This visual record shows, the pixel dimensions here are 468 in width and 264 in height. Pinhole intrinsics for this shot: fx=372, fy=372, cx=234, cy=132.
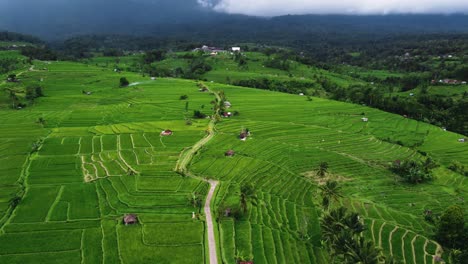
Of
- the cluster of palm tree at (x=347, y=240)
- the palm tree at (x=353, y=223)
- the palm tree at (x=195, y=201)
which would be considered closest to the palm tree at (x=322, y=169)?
the cluster of palm tree at (x=347, y=240)

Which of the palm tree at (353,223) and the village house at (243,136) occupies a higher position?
the palm tree at (353,223)

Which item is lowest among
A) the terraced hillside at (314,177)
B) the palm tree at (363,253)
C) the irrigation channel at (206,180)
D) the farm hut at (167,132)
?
the terraced hillside at (314,177)

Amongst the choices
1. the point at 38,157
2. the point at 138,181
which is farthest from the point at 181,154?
the point at 38,157

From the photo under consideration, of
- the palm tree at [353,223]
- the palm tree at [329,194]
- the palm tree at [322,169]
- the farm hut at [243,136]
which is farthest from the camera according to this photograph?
the farm hut at [243,136]

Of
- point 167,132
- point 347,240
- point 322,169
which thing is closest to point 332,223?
point 347,240

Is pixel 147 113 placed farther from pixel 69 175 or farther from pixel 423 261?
pixel 423 261

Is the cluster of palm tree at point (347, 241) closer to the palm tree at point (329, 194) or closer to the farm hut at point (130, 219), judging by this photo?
the palm tree at point (329, 194)

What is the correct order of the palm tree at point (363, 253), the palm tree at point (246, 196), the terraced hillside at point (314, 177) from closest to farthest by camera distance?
the palm tree at point (363, 253) < the terraced hillside at point (314, 177) < the palm tree at point (246, 196)
